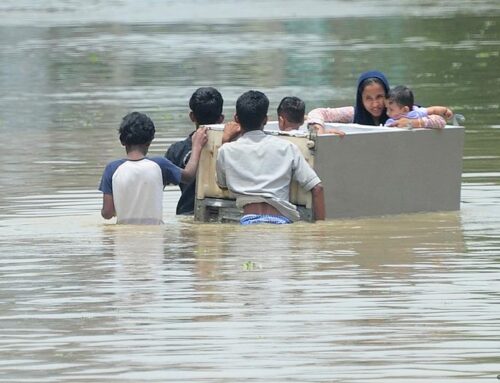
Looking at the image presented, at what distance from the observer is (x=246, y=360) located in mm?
7871

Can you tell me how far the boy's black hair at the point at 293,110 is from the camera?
12.7 metres

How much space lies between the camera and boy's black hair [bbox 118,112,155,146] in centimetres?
1191

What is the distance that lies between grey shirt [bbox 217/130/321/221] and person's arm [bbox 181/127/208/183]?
0.23 meters

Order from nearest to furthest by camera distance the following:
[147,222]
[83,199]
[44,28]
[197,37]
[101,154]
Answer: [147,222]
[83,199]
[101,154]
[197,37]
[44,28]

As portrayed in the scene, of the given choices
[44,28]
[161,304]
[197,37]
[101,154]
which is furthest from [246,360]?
[44,28]

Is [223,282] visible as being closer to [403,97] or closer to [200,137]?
[200,137]

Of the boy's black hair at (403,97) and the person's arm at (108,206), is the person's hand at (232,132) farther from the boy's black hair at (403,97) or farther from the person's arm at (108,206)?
the boy's black hair at (403,97)

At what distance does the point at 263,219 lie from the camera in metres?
12.1

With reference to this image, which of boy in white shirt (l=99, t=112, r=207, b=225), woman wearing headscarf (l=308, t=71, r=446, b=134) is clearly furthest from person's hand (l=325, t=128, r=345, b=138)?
boy in white shirt (l=99, t=112, r=207, b=225)

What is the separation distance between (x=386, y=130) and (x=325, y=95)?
1213 cm

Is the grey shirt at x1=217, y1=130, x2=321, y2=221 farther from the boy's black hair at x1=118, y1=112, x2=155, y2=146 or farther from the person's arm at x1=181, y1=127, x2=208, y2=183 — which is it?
the boy's black hair at x1=118, y1=112, x2=155, y2=146

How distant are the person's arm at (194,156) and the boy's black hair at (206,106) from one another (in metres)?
0.26

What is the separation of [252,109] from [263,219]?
74 cm

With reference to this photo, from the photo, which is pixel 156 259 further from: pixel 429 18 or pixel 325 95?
pixel 429 18
